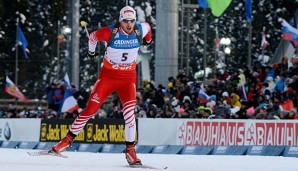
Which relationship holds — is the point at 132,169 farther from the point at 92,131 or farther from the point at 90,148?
the point at 92,131

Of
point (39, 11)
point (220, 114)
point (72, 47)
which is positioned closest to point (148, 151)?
point (220, 114)

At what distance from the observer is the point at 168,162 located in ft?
49.9

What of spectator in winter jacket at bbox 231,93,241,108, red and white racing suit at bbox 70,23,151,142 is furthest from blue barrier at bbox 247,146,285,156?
red and white racing suit at bbox 70,23,151,142

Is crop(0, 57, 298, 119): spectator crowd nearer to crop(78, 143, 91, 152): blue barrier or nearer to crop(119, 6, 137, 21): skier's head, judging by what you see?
crop(78, 143, 91, 152): blue barrier

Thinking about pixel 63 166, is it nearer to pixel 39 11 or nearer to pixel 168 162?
pixel 168 162

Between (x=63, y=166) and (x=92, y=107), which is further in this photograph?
Answer: (x=92, y=107)

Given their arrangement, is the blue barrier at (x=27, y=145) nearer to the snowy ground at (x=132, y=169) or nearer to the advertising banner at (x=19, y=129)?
the advertising banner at (x=19, y=129)

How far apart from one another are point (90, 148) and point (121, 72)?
11.3 m

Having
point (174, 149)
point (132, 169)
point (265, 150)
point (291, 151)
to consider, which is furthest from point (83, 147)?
point (132, 169)

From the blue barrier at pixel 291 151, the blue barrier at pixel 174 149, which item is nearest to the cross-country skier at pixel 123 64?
the blue barrier at pixel 291 151

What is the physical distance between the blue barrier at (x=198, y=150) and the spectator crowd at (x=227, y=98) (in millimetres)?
1386

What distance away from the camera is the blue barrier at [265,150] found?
67.3 ft

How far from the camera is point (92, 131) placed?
1030 inches

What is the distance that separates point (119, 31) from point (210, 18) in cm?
5941
